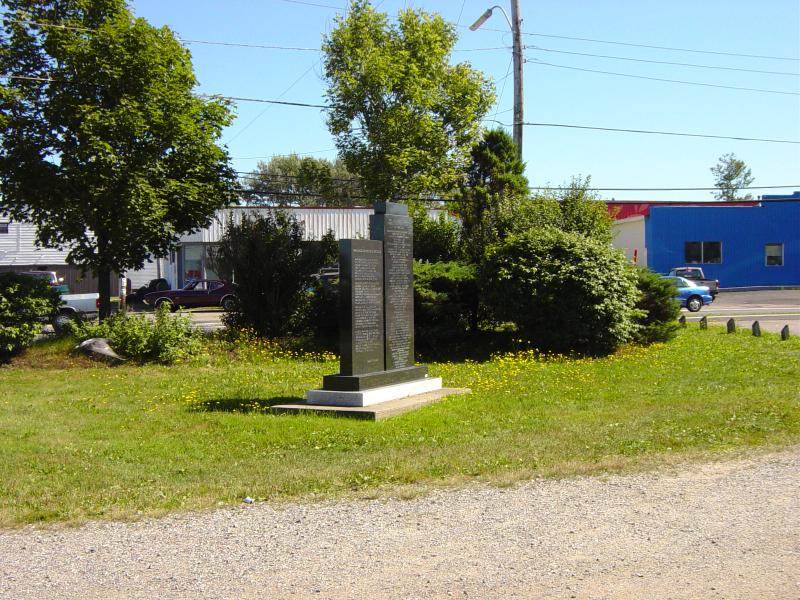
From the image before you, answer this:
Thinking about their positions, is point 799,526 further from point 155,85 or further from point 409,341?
point 155,85

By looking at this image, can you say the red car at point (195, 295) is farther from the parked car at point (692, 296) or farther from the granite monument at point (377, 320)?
the granite monument at point (377, 320)

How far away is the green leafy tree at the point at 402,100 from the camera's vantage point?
21594mm

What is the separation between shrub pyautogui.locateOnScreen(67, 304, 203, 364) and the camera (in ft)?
53.4

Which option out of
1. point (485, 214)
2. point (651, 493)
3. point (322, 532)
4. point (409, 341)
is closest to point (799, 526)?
point (651, 493)

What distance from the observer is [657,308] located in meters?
18.1

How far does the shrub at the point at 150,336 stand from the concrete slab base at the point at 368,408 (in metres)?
6.30

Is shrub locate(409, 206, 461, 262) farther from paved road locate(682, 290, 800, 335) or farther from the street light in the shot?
paved road locate(682, 290, 800, 335)

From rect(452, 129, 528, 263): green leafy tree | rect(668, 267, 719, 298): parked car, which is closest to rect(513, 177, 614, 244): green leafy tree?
rect(452, 129, 528, 263): green leafy tree

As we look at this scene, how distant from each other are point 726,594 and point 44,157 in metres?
16.5

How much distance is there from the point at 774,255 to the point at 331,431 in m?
46.5

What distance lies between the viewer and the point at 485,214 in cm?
2077

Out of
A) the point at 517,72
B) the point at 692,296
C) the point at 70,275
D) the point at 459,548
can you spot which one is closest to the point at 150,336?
the point at 459,548

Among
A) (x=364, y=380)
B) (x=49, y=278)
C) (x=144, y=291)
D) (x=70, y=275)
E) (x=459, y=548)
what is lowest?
(x=459, y=548)

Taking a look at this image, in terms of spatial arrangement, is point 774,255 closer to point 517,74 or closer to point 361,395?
point 517,74
